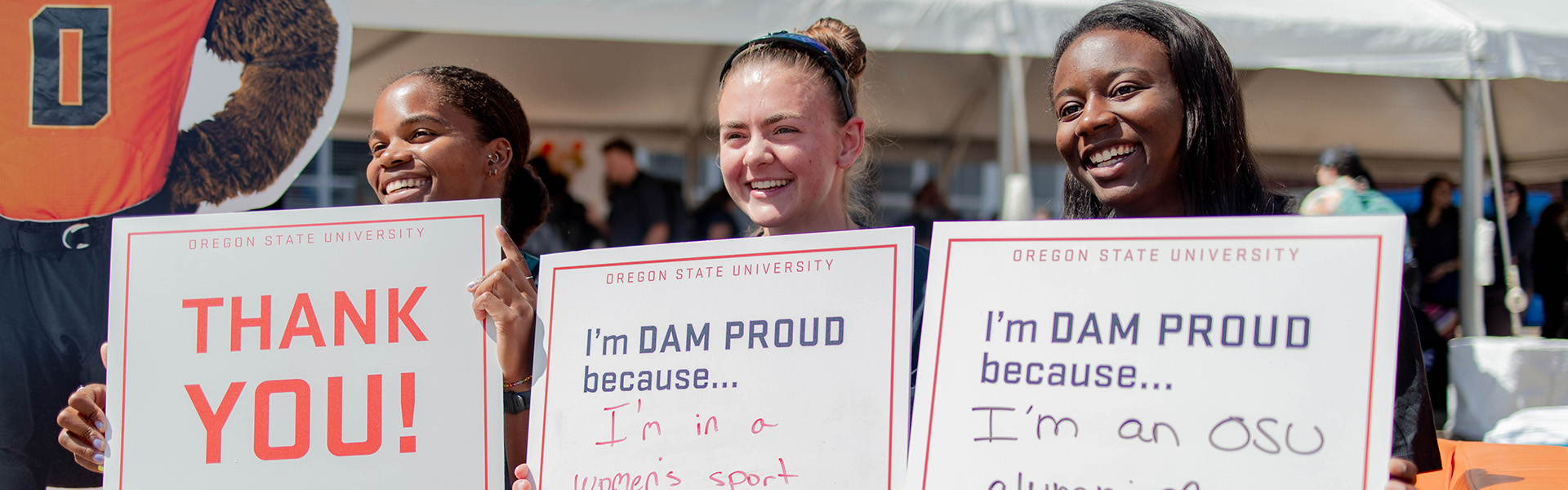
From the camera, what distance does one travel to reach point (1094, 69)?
125 centimetres

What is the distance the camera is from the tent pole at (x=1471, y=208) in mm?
4383

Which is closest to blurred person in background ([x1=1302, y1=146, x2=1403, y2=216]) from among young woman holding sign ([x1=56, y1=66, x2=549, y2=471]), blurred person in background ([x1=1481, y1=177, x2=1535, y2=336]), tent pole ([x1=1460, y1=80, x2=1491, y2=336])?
tent pole ([x1=1460, y1=80, x2=1491, y2=336])

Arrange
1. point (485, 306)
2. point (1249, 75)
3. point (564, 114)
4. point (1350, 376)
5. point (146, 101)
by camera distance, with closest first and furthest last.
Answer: point (1350, 376), point (485, 306), point (146, 101), point (1249, 75), point (564, 114)

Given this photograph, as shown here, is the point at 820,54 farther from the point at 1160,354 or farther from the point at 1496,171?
the point at 1496,171

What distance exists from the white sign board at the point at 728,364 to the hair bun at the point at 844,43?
52 cm

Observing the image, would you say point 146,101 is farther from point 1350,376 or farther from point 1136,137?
point 1350,376

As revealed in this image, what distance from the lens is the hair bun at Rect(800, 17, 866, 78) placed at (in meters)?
1.64

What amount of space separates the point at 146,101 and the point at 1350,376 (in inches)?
101

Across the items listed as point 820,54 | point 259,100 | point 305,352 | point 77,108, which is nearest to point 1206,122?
point 820,54

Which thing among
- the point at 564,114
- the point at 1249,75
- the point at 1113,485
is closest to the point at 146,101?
the point at 1113,485

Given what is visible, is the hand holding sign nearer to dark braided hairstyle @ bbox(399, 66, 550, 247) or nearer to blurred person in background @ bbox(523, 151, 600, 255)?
dark braided hairstyle @ bbox(399, 66, 550, 247)

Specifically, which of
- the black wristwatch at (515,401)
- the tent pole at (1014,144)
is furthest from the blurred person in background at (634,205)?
the black wristwatch at (515,401)

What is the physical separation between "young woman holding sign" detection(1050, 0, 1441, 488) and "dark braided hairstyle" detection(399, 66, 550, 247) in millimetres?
928

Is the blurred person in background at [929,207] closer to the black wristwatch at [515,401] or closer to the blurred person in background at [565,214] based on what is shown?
the blurred person in background at [565,214]
